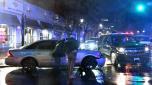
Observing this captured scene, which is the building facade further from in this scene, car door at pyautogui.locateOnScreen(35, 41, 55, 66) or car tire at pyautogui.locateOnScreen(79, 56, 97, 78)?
car tire at pyautogui.locateOnScreen(79, 56, 97, 78)

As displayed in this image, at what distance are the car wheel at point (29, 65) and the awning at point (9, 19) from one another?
12.5 m

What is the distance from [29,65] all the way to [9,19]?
46.1 ft

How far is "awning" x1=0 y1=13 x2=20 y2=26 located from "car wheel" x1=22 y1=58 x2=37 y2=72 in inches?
490

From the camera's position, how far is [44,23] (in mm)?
44625

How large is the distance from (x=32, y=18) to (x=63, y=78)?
23816 mm

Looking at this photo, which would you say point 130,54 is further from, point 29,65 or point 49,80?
point 49,80

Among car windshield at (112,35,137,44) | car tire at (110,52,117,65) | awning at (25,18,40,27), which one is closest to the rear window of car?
car tire at (110,52,117,65)

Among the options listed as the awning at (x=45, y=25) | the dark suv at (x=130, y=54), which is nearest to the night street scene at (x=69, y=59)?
the dark suv at (x=130, y=54)

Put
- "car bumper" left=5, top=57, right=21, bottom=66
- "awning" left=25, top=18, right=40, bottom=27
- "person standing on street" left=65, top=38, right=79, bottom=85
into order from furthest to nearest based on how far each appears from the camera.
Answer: "awning" left=25, top=18, right=40, bottom=27 < "car bumper" left=5, top=57, right=21, bottom=66 < "person standing on street" left=65, top=38, right=79, bottom=85

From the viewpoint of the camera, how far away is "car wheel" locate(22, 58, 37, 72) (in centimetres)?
1755

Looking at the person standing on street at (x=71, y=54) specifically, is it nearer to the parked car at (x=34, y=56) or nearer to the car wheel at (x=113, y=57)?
the parked car at (x=34, y=56)

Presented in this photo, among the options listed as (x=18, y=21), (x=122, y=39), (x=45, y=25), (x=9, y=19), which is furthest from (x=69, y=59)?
(x=45, y=25)

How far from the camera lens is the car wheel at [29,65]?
1755 centimetres

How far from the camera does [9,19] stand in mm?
30938
